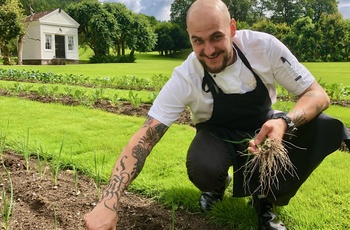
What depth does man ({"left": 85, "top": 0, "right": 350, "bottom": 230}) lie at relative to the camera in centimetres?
224

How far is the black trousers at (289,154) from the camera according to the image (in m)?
2.36

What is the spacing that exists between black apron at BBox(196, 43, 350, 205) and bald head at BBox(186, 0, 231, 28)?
327mm

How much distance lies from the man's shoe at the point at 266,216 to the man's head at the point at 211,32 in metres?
0.93

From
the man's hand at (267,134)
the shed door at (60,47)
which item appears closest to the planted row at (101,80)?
the man's hand at (267,134)

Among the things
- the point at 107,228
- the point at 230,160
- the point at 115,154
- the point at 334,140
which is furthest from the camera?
the point at 115,154

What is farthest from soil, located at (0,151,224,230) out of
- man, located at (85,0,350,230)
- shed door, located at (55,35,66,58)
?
shed door, located at (55,35,66,58)

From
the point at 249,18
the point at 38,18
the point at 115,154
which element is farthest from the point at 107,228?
the point at 249,18

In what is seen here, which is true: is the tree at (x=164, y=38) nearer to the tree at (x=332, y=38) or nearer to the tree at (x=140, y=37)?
the tree at (x=140, y=37)

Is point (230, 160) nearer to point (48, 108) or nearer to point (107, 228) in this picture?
point (107, 228)

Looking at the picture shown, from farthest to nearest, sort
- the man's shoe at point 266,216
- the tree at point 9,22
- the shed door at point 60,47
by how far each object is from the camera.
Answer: the shed door at point 60,47 < the tree at point 9,22 < the man's shoe at point 266,216

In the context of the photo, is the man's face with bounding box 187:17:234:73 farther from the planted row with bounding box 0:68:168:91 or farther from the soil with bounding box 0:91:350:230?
the planted row with bounding box 0:68:168:91

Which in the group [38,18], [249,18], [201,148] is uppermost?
[249,18]

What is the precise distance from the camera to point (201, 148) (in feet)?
8.25

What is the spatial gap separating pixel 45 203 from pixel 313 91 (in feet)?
6.58
